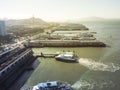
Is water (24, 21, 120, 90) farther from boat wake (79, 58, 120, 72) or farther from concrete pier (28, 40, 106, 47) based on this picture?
concrete pier (28, 40, 106, 47)

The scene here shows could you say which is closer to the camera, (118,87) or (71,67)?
Answer: (118,87)

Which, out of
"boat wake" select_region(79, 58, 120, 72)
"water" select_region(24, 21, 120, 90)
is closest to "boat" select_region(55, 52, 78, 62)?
"water" select_region(24, 21, 120, 90)

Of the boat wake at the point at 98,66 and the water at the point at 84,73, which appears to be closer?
the water at the point at 84,73

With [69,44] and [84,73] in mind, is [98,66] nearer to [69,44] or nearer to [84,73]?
[84,73]

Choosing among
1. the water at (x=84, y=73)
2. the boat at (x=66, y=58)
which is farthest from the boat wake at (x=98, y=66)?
the boat at (x=66, y=58)

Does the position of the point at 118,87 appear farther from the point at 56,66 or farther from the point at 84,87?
the point at 56,66

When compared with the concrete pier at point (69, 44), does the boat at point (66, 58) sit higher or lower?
higher

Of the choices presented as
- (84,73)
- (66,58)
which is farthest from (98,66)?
(66,58)

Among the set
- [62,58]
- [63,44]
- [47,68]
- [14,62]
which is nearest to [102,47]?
[63,44]

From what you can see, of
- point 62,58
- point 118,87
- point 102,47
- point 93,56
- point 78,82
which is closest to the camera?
point 118,87

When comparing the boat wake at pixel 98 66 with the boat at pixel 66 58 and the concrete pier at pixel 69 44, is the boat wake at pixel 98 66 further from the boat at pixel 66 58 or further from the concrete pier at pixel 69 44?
the concrete pier at pixel 69 44
